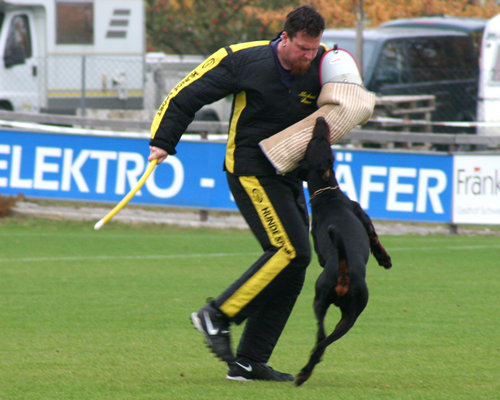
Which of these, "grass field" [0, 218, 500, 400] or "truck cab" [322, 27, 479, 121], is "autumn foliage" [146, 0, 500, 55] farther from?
"grass field" [0, 218, 500, 400]

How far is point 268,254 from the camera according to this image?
16.0 feet

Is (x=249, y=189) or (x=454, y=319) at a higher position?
(x=249, y=189)

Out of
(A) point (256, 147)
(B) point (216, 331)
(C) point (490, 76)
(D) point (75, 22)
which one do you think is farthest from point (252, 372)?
(D) point (75, 22)

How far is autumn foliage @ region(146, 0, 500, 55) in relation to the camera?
26516 mm

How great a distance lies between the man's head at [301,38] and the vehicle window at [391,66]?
13183 millimetres

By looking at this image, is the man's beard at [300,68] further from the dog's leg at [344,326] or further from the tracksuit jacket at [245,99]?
the dog's leg at [344,326]

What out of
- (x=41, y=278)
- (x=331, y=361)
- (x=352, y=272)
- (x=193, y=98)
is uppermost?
(x=193, y=98)

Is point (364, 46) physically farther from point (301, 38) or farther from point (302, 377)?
point (302, 377)

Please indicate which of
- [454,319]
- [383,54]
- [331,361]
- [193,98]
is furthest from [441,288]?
[383,54]

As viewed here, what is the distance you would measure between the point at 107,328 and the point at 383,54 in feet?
40.6

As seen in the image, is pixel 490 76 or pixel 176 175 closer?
pixel 176 175

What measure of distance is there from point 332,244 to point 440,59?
48.8 ft

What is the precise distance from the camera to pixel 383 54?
1780 centimetres

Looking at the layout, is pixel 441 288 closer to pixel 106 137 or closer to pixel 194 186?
pixel 194 186
